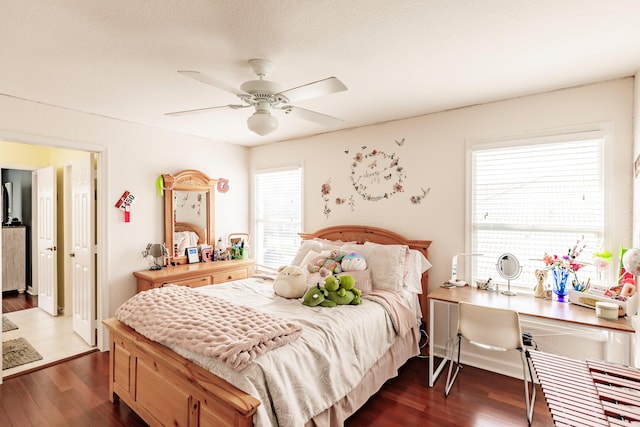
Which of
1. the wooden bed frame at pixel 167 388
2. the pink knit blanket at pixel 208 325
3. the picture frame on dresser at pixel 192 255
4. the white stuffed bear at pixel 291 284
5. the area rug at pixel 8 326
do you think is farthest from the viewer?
the picture frame on dresser at pixel 192 255

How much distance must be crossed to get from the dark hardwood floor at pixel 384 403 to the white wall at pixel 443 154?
72cm

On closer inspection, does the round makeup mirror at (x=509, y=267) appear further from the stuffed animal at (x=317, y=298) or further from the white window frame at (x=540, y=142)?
the stuffed animal at (x=317, y=298)

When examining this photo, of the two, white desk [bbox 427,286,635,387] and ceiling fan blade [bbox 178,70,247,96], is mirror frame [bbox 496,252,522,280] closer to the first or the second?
white desk [bbox 427,286,635,387]

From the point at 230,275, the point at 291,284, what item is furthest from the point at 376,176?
the point at 230,275

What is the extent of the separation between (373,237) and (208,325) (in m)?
2.17

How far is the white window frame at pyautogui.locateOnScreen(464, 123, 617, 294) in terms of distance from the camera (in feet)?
8.07

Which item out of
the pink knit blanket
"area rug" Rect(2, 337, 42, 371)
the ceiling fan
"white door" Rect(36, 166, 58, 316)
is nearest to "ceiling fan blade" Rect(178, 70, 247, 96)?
the ceiling fan

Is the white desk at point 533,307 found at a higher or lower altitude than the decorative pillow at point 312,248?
lower

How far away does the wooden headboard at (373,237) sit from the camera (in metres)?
3.26

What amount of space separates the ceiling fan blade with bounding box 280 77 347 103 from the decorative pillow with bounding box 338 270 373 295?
158 cm

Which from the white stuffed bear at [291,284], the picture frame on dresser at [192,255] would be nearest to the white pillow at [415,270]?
the white stuffed bear at [291,284]

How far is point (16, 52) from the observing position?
1999 mm

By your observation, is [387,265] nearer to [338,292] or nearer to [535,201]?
[338,292]

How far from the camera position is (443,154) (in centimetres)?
321
